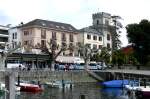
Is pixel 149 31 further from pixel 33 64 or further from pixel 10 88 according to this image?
pixel 10 88

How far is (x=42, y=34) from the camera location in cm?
10050

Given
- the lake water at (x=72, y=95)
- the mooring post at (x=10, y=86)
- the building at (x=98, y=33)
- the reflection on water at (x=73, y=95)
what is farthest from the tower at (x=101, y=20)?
the mooring post at (x=10, y=86)

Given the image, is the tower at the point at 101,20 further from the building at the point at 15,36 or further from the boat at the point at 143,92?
the boat at the point at 143,92

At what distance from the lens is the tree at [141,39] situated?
9106cm

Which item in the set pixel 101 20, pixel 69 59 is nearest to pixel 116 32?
pixel 101 20

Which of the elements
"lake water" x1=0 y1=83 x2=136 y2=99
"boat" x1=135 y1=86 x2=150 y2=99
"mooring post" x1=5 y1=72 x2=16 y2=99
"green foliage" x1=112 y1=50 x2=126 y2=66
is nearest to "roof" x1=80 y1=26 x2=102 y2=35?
"green foliage" x1=112 y1=50 x2=126 y2=66

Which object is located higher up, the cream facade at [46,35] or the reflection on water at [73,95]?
the cream facade at [46,35]

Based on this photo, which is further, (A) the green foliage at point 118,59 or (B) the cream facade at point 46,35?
(B) the cream facade at point 46,35

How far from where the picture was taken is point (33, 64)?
95.1 meters

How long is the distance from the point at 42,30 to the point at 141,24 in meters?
24.9

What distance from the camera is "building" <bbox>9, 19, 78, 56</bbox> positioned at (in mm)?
99125

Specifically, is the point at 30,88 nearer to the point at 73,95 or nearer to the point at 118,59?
the point at 73,95

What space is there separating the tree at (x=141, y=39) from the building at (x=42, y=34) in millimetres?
17109

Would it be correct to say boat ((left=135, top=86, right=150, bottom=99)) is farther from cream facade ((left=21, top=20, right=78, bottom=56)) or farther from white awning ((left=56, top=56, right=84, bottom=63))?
white awning ((left=56, top=56, right=84, bottom=63))
